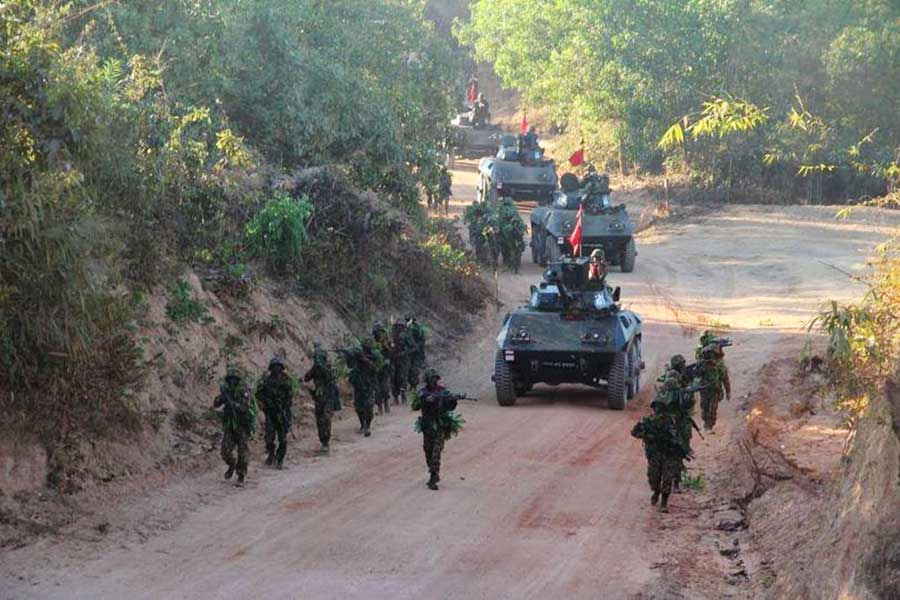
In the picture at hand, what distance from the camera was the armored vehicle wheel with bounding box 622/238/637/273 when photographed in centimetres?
3069

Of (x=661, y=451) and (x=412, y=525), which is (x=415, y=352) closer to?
(x=661, y=451)

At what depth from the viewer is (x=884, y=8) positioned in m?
41.3

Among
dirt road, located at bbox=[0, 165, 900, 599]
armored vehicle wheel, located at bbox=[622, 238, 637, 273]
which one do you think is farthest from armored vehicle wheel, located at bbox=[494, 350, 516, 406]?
armored vehicle wheel, located at bbox=[622, 238, 637, 273]

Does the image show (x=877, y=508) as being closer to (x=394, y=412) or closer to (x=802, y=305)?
(x=394, y=412)

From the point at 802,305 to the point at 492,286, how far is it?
6.31 meters

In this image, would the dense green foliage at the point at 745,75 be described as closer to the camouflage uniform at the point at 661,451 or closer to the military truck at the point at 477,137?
the military truck at the point at 477,137

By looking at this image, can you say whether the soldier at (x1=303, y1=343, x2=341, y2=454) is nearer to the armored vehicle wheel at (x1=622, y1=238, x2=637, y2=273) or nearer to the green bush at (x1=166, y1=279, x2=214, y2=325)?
the green bush at (x1=166, y1=279, x2=214, y2=325)

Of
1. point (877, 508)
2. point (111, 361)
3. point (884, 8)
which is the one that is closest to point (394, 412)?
point (111, 361)

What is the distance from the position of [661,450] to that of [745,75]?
29648 millimetres

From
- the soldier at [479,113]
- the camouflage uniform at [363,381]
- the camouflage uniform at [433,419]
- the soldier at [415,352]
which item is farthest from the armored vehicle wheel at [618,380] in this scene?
the soldier at [479,113]

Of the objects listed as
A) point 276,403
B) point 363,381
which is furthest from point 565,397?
point 276,403

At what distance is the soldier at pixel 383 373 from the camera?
704 inches

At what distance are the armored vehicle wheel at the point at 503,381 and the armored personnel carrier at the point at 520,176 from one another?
64.9ft

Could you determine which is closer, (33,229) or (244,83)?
(33,229)
